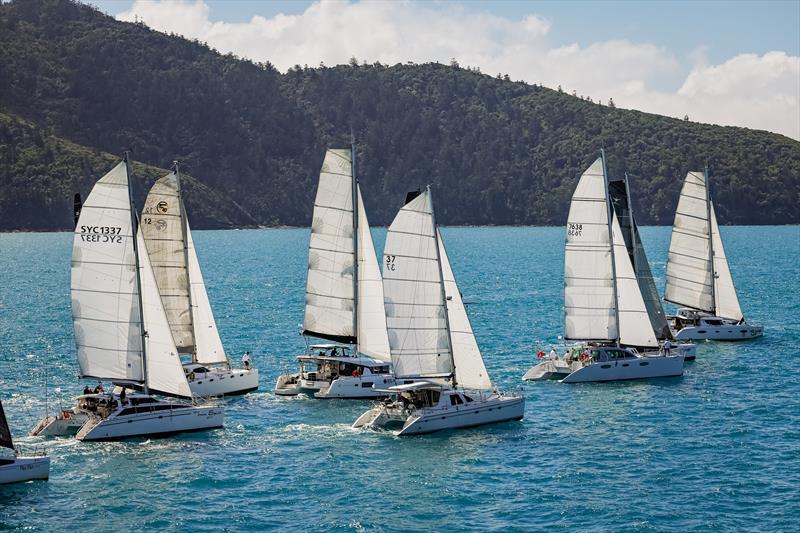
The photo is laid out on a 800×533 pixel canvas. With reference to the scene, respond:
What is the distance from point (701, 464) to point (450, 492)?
1191cm

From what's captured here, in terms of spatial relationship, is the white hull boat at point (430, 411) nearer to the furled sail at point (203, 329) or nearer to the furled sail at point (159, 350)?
the furled sail at point (159, 350)

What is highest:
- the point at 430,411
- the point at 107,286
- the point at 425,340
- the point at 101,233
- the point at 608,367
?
the point at 101,233

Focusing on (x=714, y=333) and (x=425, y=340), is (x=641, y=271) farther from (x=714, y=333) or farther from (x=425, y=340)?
(x=425, y=340)

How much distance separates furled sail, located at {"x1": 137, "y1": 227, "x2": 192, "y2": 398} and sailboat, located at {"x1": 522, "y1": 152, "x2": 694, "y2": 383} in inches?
940

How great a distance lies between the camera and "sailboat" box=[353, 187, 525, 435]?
5425 centimetres

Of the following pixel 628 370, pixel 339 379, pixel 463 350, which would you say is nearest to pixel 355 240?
pixel 339 379

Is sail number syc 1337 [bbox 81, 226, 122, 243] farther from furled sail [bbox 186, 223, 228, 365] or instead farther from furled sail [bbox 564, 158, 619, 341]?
furled sail [bbox 564, 158, 619, 341]

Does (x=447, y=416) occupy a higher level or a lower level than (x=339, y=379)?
lower

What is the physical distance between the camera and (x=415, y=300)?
55719 mm

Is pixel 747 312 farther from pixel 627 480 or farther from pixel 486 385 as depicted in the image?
pixel 627 480

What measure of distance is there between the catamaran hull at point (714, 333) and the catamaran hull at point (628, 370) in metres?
14.9

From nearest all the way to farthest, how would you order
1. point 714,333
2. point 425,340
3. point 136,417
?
1. point 136,417
2. point 425,340
3. point 714,333

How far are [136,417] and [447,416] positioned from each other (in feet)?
48.5

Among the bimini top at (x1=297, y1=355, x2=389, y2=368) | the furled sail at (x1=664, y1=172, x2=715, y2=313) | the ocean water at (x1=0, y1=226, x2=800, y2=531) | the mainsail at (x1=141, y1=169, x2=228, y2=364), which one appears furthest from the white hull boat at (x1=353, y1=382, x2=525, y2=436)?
the furled sail at (x1=664, y1=172, x2=715, y2=313)
